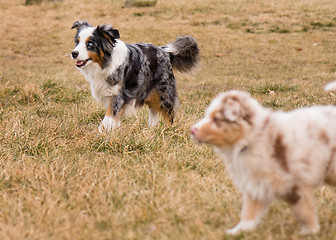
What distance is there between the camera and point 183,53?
6637mm

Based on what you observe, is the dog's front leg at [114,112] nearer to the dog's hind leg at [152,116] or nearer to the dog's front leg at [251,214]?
the dog's hind leg at [152,116]

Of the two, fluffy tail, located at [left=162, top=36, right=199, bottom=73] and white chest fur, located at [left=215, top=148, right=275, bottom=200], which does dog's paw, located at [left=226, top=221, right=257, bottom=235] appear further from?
fluffy tail, located at [left=162, top=36, right=199, bottom=73]

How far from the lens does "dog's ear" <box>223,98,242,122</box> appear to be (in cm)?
263

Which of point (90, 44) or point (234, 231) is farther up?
point (90, 44)

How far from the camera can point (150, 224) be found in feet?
9.92

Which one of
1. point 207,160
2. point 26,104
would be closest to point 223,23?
point 26,104

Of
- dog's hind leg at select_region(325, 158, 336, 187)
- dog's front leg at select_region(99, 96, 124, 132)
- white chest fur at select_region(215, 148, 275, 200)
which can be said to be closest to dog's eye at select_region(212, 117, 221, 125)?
white chest fur at select_region(215, 148, 275, 200)

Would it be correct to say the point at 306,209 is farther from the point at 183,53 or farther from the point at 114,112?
the point at 183,53

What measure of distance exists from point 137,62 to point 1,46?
9912 millimetres

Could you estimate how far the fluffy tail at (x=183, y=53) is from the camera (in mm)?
6613

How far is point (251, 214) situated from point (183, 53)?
4.18 metres

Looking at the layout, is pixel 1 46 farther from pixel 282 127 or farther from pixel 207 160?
pixel 282 127

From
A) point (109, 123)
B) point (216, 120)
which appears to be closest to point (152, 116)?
point (109, 123)

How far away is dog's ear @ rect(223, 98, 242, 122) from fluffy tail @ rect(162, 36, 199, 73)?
4030mm
